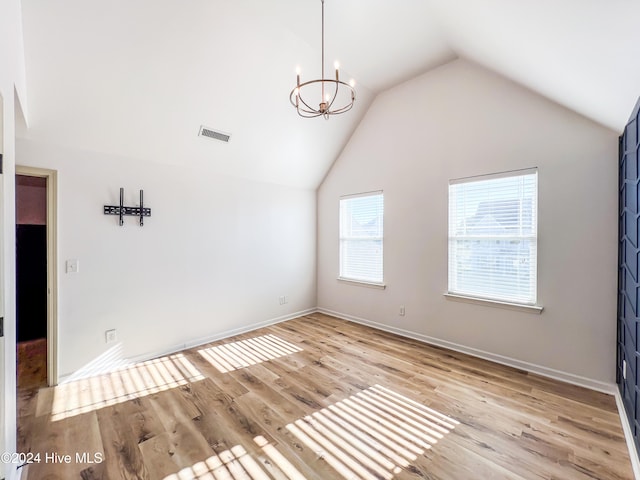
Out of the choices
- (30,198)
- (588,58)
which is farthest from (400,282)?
(30,198)

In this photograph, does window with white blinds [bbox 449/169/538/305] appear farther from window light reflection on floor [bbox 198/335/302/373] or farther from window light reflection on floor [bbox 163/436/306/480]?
window light reflection on floor [bbox 163/436/306/480]

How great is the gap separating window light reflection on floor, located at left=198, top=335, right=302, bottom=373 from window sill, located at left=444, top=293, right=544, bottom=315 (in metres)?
2.04

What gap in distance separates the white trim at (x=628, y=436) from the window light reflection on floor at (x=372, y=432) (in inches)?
38.5

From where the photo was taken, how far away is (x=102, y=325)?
2943mm

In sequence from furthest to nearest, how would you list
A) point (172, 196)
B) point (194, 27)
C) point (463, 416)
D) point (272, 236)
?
1. point (272, 236)
2. point (172, 196)
3. point (194, 27)
4. point (463, 416)

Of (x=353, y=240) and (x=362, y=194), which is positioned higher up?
(x=362, y=194)

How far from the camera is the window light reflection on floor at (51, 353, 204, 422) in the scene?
236 cm

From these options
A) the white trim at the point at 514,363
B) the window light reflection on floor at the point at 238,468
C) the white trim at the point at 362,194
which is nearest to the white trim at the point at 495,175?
the white trim at the point at 362,194

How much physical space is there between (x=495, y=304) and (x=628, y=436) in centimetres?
135

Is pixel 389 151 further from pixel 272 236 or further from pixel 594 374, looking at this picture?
pixel 594 374

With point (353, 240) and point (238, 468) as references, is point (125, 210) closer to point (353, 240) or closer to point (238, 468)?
point (238, 468)

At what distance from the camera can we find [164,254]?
340cm

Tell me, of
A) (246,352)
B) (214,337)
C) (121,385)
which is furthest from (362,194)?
(121,385)

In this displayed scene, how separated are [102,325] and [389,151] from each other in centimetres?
415
